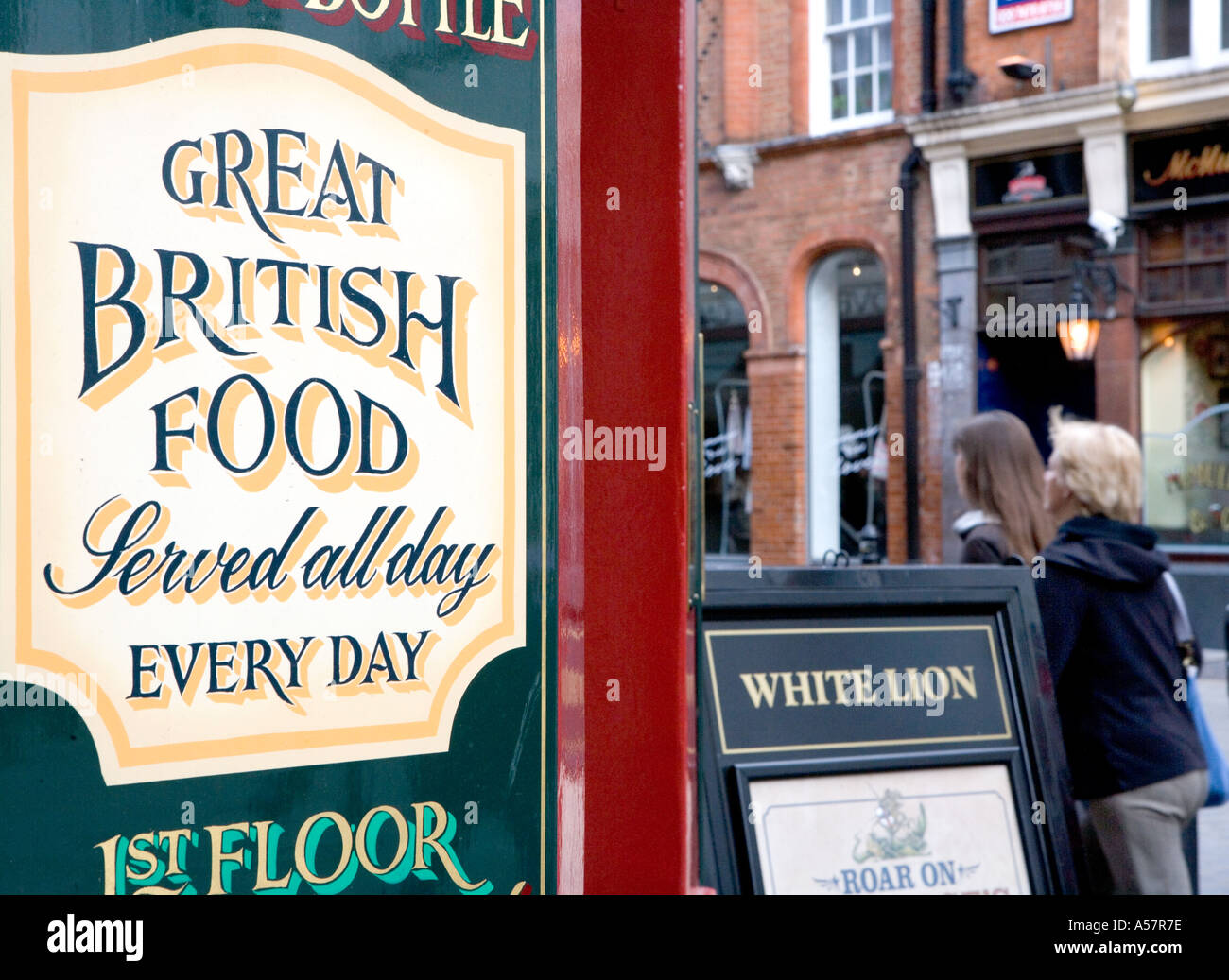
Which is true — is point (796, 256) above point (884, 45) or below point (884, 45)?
below

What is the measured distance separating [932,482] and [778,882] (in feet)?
31.9

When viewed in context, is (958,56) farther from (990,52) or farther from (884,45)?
(884,45)

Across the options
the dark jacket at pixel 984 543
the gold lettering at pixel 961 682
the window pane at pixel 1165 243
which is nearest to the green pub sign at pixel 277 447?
the gold lettering at pixel 961 682

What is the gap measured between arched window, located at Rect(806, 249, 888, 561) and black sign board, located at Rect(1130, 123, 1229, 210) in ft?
8.06

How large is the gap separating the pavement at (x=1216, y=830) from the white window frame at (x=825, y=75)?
19.9 feet

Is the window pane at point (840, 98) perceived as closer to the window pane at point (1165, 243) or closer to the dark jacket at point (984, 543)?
the window pane at point (1165, 243)

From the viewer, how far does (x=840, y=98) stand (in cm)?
1235

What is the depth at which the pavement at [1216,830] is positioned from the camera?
13.9 ft

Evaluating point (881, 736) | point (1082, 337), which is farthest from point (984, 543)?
A: point (1082, 337)

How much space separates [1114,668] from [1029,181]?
9.41 metres

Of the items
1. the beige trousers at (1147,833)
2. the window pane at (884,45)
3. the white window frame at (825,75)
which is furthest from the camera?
the white window frame at (825,75)

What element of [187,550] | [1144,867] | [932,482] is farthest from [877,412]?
[187,550]
